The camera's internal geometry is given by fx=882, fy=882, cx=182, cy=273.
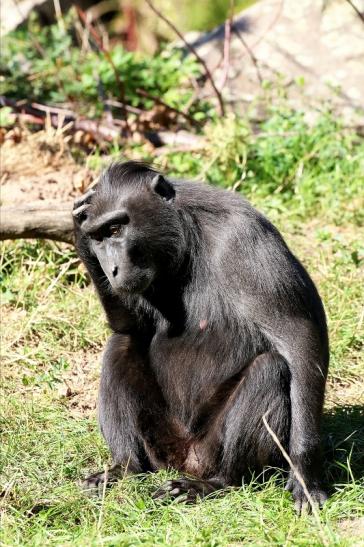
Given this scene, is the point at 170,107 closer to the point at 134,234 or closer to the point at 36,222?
the point at 36,222

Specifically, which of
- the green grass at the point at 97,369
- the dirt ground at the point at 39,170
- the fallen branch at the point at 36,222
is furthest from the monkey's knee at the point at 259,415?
the dirt ground at the point at 39,170

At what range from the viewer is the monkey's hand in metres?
5.29

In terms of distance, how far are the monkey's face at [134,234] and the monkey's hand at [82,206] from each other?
5 centimetres

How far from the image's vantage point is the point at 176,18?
55.2 ft

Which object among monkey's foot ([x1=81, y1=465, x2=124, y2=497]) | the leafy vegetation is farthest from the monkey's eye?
the leafy vegetation

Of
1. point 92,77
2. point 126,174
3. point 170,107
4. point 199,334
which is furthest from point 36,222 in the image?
point 92,77

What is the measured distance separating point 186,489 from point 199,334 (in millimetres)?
899

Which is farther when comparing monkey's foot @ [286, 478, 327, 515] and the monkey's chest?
the monkey's chest

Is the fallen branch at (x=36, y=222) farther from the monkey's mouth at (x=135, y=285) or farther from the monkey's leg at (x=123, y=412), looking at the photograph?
the monkey's mouth at (x=135, y=285)

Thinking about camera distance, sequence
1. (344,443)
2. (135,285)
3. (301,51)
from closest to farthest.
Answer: (135,285)
(344,443)
(301,51)

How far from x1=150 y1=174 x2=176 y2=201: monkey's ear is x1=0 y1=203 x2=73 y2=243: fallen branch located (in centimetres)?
210

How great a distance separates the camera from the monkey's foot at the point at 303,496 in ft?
15.4

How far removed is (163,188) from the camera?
5.24 metres

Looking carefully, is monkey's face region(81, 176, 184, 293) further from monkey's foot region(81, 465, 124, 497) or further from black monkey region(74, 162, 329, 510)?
monkey's foot region(81, 465, 124, 497)
